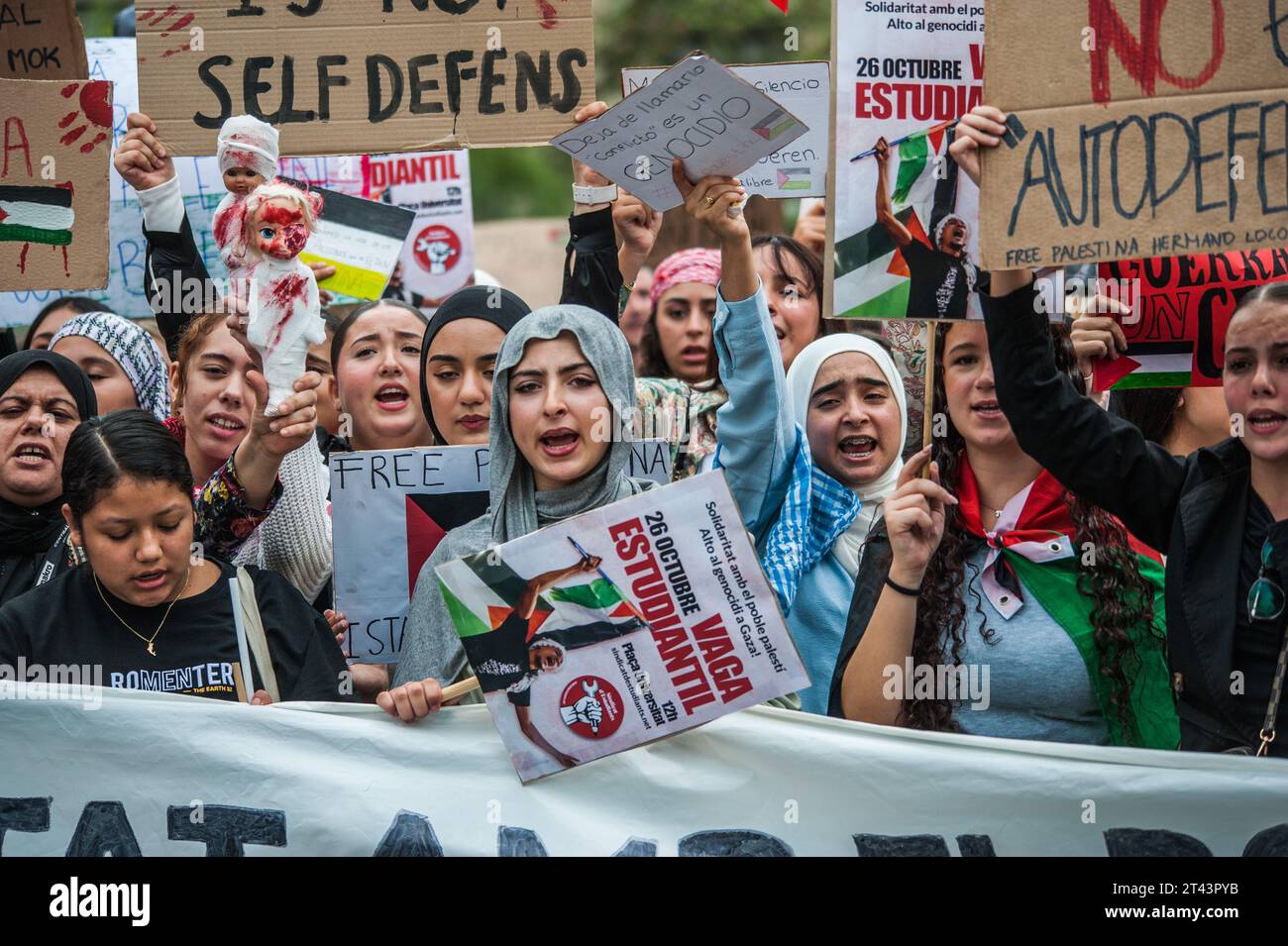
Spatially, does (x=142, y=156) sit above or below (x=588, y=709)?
above

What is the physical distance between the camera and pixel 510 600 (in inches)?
129

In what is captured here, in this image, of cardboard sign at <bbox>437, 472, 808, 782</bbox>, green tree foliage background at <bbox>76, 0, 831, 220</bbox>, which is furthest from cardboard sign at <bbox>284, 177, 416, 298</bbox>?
green tree foliage background at <bbox>76, 0, 831, 220</bbox>

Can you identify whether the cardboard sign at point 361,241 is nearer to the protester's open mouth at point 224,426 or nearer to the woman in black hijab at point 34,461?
the protester's open mouth at point 224,426

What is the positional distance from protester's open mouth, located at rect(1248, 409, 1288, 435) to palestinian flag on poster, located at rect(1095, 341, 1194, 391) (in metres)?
0.83

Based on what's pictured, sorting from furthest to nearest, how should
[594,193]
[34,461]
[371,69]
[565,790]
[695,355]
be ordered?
[695,355] → [594,193] → [371,69] → [34,461] → [565,790]

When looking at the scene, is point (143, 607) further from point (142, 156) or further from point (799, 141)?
point (799, 141)

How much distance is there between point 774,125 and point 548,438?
3.04ft

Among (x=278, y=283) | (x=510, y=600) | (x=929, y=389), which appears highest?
(x=278, y=283)

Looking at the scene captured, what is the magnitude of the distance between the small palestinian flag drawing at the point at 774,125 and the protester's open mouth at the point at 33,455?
83.4 inches

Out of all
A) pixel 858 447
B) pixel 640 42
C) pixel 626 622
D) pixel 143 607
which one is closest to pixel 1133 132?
pixel 858 447

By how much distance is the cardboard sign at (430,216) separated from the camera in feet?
21.7

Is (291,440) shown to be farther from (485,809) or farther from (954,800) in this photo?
(954,800)

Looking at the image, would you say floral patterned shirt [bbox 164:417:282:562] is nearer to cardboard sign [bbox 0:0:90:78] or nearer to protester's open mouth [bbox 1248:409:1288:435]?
cardboard sign [bbox 0:0:90:78]
